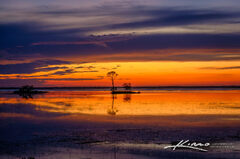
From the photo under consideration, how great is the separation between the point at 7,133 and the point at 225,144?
634 inches

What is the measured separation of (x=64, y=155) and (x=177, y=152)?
20.3 feet

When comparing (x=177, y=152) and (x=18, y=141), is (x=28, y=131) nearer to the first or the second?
(x=18, y=141)

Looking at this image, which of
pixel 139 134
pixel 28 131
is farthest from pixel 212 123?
pixel 28 131

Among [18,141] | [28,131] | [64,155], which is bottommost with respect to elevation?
[64,155]

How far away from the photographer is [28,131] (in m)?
26.4

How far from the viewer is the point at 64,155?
17.6m

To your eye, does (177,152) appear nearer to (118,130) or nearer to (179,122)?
(118,130)

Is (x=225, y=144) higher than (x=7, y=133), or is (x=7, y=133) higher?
(x=7, y=133)

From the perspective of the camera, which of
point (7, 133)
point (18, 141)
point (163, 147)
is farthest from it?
point (7, 133)

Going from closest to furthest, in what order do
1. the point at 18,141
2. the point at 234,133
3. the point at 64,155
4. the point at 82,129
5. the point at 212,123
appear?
the point at 64,155 < the point at 18,141 < the point at 234,133 < the point at 82,129 < the point at 212,123

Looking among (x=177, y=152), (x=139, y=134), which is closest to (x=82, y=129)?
(x=139, y=134)

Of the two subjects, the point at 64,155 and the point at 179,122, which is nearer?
the point at 64,155

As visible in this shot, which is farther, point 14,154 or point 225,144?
point 225,144

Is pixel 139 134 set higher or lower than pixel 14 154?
higher
